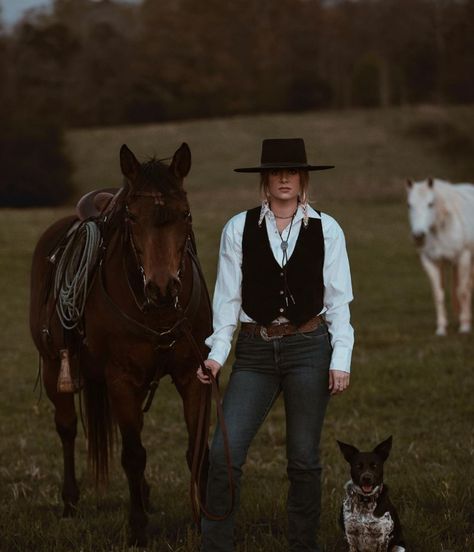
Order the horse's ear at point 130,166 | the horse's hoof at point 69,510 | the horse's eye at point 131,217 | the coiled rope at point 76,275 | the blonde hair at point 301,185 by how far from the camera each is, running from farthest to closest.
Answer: the horse's hoof at point 69,510, the coiled rope at point 76,275, the horse's ear at point 130,166, the horse's eye at point 131,217, the blonde hair at point 301,185

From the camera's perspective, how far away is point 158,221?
14.5 feet

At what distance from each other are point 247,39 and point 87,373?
7337cm

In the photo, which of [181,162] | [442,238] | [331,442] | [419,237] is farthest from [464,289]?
[181,162]

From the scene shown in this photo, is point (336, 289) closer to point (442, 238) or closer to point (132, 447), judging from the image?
point (132, 447)

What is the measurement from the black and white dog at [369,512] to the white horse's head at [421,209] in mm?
10622

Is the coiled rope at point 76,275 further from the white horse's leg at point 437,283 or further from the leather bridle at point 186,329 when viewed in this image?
the white horse's leg at point 437,283

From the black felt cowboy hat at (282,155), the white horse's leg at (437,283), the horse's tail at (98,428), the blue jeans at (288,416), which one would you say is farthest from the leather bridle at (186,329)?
the white horse's leg at (437,283)

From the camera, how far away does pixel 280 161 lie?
14.1 feet

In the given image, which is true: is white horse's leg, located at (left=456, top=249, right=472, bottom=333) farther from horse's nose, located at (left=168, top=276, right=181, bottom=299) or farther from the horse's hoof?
horse's nose, located at (left=168, top=276, right=181, bottom=299)

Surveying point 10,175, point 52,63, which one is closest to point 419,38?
point 52,63

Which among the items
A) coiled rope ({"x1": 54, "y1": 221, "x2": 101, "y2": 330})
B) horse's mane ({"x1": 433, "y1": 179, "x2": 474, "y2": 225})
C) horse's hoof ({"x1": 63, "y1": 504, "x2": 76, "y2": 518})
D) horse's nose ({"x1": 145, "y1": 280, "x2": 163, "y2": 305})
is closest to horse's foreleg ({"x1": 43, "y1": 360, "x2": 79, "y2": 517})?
horse's hoof ({"x1": 63, "y1": 504, "x2": 76, "y2": 518})

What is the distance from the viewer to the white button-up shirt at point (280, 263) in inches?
167

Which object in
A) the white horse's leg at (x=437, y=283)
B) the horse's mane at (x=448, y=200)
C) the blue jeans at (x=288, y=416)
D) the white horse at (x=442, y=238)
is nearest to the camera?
the blue jeans at (x=288, y=416)

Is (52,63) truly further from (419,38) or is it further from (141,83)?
(419,38)
